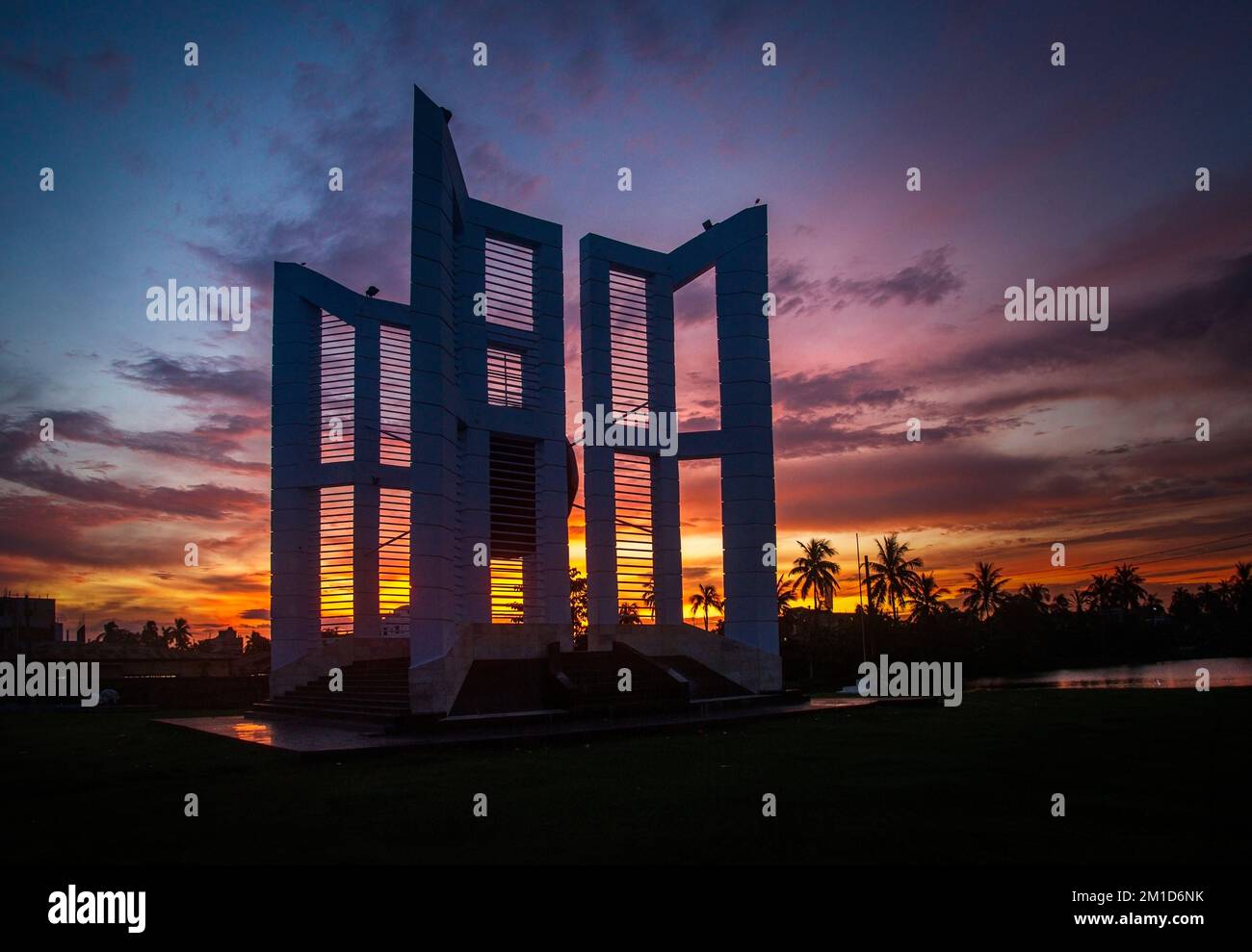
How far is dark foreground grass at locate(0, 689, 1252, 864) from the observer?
808cm

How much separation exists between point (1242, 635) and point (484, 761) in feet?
367

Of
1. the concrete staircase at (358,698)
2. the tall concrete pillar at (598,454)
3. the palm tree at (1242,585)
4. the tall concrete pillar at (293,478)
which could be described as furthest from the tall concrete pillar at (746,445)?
the palm tree at (1242,585)

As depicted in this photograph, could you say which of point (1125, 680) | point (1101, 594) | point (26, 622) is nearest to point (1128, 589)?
point (1101, 594)

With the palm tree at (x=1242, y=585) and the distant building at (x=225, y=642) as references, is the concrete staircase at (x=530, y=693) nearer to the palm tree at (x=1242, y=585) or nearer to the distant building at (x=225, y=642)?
the distant building at (x=225, y=642)

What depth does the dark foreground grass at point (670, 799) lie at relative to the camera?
8.08 metres

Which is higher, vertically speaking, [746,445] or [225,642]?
[746,445]

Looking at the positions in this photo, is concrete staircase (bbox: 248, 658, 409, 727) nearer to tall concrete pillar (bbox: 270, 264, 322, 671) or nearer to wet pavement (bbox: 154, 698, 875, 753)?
wet pavement (bbox: 154, 698, 875, 753)

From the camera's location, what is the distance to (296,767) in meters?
14.2

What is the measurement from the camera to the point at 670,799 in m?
10.7

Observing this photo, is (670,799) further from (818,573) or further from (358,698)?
(818,573)

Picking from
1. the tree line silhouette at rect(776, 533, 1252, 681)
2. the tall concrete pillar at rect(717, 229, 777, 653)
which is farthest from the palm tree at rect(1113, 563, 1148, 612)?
the tall concrete pillar at rect(717, 229, 777, 653)
